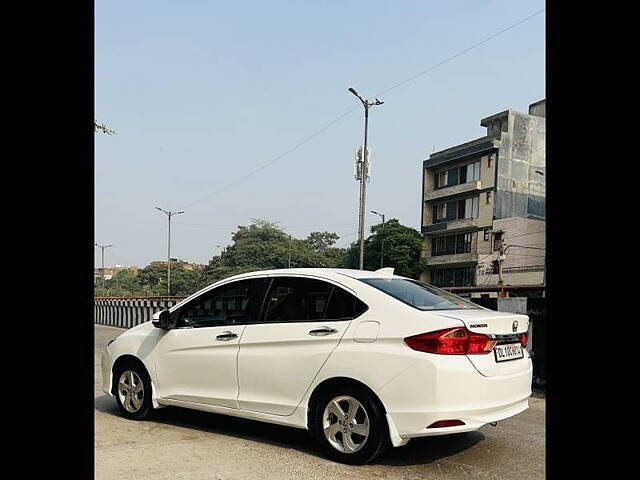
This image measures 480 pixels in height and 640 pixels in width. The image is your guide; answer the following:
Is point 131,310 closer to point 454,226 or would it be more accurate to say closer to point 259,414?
point 259,414

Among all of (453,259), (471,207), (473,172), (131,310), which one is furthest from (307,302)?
(453,259)

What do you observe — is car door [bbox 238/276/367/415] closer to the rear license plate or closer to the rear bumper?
the rear bumper

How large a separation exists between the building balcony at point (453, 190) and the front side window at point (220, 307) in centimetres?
5015

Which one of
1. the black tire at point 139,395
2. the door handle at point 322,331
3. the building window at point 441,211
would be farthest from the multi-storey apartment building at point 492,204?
the door handle at point 322,331

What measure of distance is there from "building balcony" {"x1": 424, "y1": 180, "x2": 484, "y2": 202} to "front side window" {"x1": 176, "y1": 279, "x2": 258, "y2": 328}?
50.1m

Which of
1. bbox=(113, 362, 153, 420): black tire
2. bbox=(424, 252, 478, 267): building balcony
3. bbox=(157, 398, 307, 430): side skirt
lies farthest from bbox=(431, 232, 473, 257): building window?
bbox=(157, 398, 307, 430): side skirt

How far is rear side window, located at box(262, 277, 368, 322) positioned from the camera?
4.75 meters

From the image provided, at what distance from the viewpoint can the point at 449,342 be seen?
13.8ft

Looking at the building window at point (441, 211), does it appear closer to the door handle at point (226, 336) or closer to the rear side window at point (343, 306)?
the door handle at point (226, 336)

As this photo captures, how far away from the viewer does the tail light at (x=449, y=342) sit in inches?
165

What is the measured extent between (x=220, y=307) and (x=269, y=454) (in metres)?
1.37
